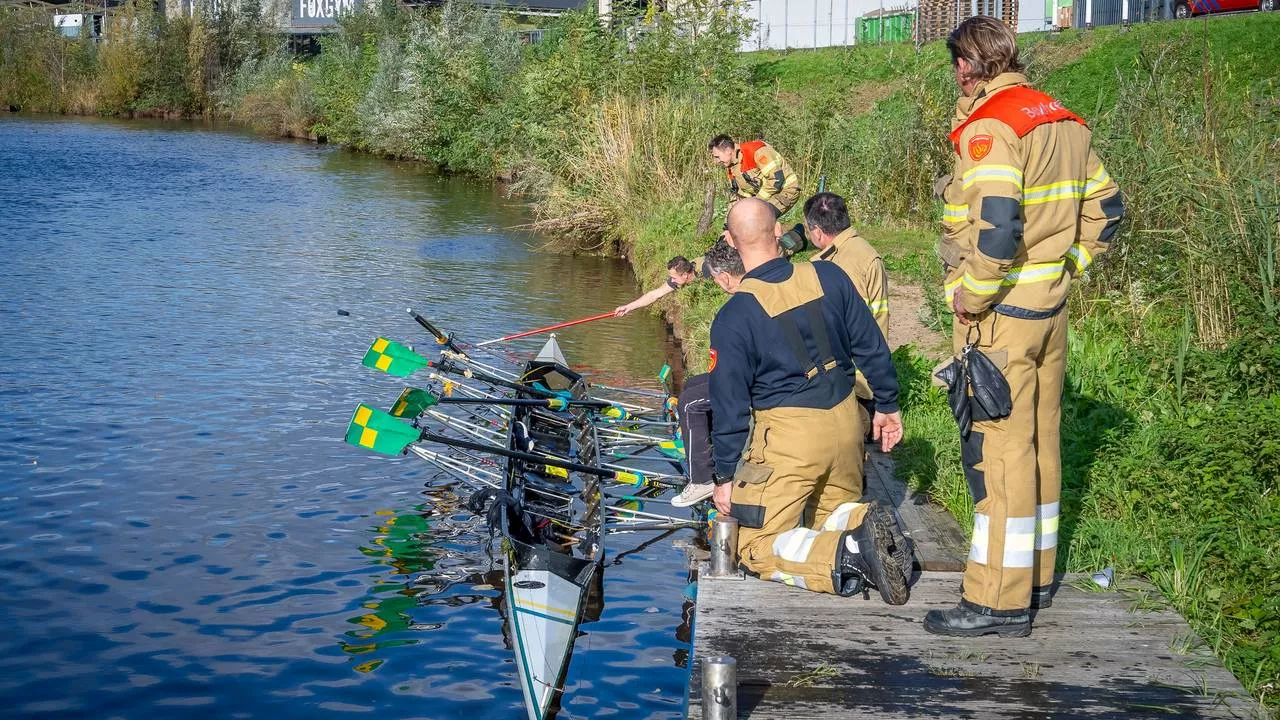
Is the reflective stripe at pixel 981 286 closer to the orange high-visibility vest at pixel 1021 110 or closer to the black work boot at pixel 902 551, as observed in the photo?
the orange high-visibility vest at pixel 1021 110

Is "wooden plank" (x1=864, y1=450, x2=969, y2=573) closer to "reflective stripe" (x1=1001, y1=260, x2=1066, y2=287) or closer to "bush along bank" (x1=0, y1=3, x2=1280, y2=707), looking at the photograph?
"bush along bank" (x1=0, y1=3, x2=1280, y2=707)

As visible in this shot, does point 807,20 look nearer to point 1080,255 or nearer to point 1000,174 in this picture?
point 1080,255

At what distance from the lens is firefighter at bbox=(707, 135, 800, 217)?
1130 centimetres

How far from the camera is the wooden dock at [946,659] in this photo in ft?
14.8

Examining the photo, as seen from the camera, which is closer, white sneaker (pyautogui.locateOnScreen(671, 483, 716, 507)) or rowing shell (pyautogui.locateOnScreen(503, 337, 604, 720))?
white sneaker (pyautogui.locateOnScreen(671, 483, 716, 507))

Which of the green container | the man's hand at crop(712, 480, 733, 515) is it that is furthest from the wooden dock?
the green container

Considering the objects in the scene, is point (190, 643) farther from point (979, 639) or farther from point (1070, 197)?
point (1070, 197)

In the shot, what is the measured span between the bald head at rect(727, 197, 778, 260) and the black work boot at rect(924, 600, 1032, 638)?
5.82ft

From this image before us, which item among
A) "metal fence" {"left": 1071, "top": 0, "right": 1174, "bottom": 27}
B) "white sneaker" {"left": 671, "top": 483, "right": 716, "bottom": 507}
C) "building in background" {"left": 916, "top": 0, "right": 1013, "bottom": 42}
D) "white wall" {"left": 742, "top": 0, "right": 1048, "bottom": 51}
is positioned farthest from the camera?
"white wall" {"left": 742, "top": 0, "right": 1048, "bottom": 51}

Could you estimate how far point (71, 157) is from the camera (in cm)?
3575

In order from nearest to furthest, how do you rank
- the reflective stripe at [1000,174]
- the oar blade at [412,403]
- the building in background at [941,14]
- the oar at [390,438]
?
the reflective stripe at [1000,174] → the oar at [390,438] → the oar blade at [412,403] → the building in background at [941,14]

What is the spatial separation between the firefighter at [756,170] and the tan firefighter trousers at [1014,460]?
6341 millimetres

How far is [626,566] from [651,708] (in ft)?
6.68

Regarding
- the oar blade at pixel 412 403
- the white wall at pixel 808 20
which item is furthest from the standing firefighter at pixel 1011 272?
the white wall at pixel 808 20
